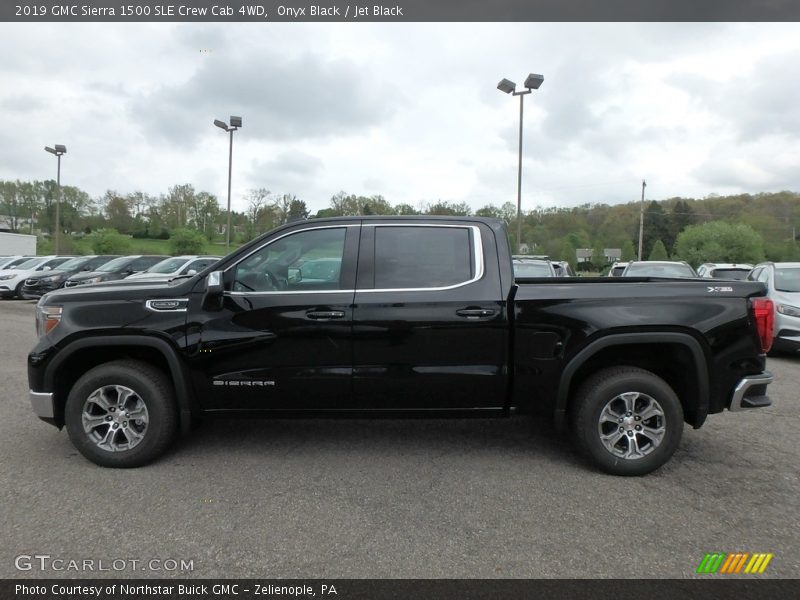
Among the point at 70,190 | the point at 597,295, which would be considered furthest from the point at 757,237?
the point at 70,190

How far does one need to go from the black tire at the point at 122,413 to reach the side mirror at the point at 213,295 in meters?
0.70

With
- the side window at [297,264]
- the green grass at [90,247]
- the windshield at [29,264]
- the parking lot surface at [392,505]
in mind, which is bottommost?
the parking lot surface at [392,505]

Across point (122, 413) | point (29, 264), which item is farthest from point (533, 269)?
point (29, 264)

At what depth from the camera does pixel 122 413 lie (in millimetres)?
4312

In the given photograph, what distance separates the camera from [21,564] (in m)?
3.00

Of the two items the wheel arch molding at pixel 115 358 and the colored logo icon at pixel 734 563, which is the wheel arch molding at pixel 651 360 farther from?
the wheel arch molding at pixel 115 358

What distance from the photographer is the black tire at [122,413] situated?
426cm

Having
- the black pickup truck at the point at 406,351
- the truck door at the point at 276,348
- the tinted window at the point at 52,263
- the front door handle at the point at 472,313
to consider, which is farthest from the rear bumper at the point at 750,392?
the tinted window at the point at 52,263

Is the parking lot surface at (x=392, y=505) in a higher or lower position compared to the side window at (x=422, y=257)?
lower

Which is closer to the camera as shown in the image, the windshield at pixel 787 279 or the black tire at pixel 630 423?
the black tire at pixel 630 423

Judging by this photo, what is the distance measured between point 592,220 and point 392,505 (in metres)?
81.3

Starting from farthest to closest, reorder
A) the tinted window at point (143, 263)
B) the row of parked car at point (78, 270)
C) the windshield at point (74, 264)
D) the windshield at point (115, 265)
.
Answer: the windshield at point (74, 264)
the tinted window at point (143, 263)
the windshield at point (115, 265)
the row of parked car at point (78, 270)
